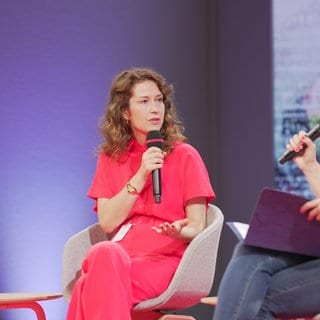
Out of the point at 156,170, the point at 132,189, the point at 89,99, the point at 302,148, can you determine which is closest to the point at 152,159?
the point at 156,170

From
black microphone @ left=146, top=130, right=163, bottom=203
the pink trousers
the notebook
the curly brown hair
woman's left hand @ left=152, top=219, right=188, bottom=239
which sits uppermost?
the curly brown hair

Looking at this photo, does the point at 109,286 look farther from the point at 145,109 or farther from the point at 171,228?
the point at 145,109

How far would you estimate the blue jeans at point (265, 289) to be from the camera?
223 cm

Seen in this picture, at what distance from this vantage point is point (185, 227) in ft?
10.3

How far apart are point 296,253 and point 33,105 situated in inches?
93.5

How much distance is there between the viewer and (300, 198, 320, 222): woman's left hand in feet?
7.25

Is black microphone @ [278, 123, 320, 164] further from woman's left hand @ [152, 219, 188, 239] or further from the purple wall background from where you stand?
the purple wall background

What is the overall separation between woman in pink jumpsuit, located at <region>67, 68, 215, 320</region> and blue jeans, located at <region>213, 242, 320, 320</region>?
0.72m

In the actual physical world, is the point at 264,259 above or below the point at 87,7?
below

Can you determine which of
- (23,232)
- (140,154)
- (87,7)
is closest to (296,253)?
(140,154)

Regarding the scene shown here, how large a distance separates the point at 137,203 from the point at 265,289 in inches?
43.8

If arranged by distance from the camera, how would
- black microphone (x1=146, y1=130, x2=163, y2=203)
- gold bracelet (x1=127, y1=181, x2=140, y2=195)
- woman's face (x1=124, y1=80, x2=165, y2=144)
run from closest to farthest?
black microphone (x1=146, y1=130, x2=163, y2=203) < gold bracelet (x1=127, y1=181, x2=140, y2=195) < woman's face (x1=124, y1=80, x2=165, y2=144)

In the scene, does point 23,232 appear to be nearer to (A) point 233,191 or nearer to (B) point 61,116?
(B) point 61,116

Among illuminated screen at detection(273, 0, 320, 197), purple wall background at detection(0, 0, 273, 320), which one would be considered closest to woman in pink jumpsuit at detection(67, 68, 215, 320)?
purple wall background at detection(0, 0, 273, 320)
